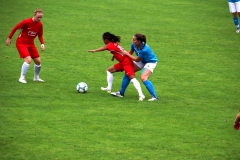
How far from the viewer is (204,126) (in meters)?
14.2

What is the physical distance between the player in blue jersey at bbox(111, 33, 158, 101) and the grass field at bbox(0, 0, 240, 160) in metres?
0.46

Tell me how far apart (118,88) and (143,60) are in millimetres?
2003

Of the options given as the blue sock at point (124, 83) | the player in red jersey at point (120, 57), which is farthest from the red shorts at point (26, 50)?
the blue sock at point (124, 83)

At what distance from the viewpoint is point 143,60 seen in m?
16.6

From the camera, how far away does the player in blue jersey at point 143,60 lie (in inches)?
631

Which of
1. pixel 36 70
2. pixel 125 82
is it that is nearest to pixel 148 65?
pixel 125 82

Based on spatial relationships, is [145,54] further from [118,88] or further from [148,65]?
[118,88]

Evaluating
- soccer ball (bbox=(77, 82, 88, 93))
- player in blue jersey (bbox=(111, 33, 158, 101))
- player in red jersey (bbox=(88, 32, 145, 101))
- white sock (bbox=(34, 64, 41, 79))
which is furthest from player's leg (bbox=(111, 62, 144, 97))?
white sock (bbox=(34, 64, 41, 79))

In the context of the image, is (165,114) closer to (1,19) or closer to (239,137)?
(239,137)

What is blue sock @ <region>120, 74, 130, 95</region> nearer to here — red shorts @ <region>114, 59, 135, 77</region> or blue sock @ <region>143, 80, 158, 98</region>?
red shorts @ <region>114, 59, 135, 77</region>

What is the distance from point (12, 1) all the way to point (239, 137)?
20625 mm

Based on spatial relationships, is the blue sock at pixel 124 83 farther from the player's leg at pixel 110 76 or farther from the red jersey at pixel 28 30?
the red jersey at pixel 28 30

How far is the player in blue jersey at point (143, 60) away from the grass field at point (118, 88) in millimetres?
459

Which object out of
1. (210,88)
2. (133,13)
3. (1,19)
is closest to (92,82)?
(210,88)
